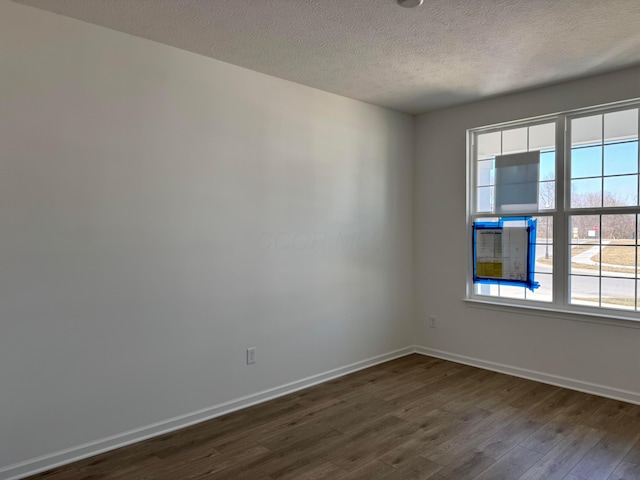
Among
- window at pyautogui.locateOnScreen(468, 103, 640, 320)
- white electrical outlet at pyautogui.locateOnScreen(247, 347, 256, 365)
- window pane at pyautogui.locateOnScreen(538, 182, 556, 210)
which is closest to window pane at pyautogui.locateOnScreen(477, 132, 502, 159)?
window at pyautogui.locateOnScreen(468, 103, 640, 320)

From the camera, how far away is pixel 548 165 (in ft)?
12.8

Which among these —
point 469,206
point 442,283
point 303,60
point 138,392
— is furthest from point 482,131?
point 138,392

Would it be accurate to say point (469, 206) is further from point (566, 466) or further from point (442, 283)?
point (566, 466)

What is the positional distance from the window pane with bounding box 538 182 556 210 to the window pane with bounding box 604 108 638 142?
550 mm

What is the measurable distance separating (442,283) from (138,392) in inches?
123

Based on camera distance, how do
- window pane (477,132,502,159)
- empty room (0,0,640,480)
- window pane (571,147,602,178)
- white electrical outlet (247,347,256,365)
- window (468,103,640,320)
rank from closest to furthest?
1. empty room (0,0,640,480)
2. white electrical outlet (247,347,256,365)
3. window (468,103,640,320)
4. window pane (571,147,602,178)
5. window pane (477,132,502,159)

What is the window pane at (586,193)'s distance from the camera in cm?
360

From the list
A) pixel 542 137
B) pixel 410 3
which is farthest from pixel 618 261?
pixel 410 3

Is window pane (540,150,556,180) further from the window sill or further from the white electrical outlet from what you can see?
the white electrical outlet

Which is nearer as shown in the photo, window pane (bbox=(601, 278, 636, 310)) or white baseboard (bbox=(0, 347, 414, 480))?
white baseboard (bbox=(0, 347, 414, 480))

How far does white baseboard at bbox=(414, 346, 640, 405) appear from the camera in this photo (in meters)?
3.42

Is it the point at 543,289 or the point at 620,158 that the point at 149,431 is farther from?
the point at 620,158

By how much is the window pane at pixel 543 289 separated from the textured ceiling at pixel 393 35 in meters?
1.71

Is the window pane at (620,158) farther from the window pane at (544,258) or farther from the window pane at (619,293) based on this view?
the window pane at (619,293)
